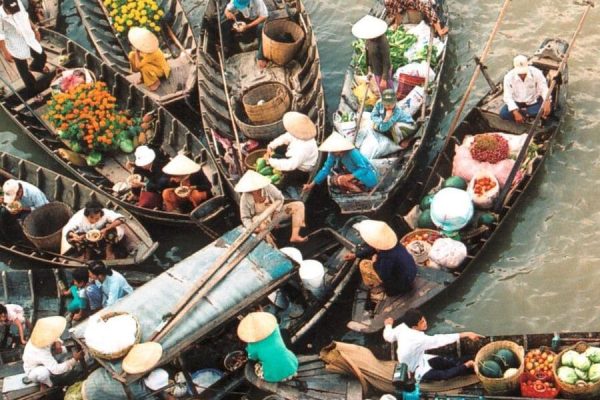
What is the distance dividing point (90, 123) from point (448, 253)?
6.19m

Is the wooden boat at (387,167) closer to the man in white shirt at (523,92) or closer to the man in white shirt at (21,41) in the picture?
the man in white shirt at (523,92)

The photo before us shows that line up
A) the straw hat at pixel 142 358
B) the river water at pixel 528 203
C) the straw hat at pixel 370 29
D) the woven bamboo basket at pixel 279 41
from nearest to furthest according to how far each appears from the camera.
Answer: the straw hat at pixel 142 358
the river water at pixel 528 203
the straw hat at pixel 370 29
the woven bamboo basket at pixel 279 41

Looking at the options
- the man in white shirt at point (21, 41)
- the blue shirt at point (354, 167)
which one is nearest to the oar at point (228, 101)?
the blue shirt at point (354, 167)

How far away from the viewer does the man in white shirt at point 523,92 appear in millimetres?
11906

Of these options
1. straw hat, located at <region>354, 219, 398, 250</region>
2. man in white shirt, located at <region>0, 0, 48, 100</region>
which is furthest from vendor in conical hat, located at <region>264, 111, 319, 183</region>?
man in white shirt, located at <region>0, 0, 48, 100</region>

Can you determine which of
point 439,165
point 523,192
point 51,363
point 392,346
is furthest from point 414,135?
point 51,363

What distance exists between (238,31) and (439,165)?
4780 mm

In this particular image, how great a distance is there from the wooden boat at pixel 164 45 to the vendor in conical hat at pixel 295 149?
2.81 m

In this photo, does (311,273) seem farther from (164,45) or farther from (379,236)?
(164,45)

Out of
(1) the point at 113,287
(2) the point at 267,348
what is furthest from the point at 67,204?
(2) the point at 267,348

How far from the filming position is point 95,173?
519 inches

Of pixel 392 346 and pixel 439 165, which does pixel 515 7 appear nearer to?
pixel 439 165

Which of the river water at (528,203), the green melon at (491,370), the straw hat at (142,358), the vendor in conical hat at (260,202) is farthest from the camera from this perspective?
the river water at (528,203)

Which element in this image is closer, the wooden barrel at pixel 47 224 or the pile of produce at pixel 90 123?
the wooden barrel at pixel 47 224
